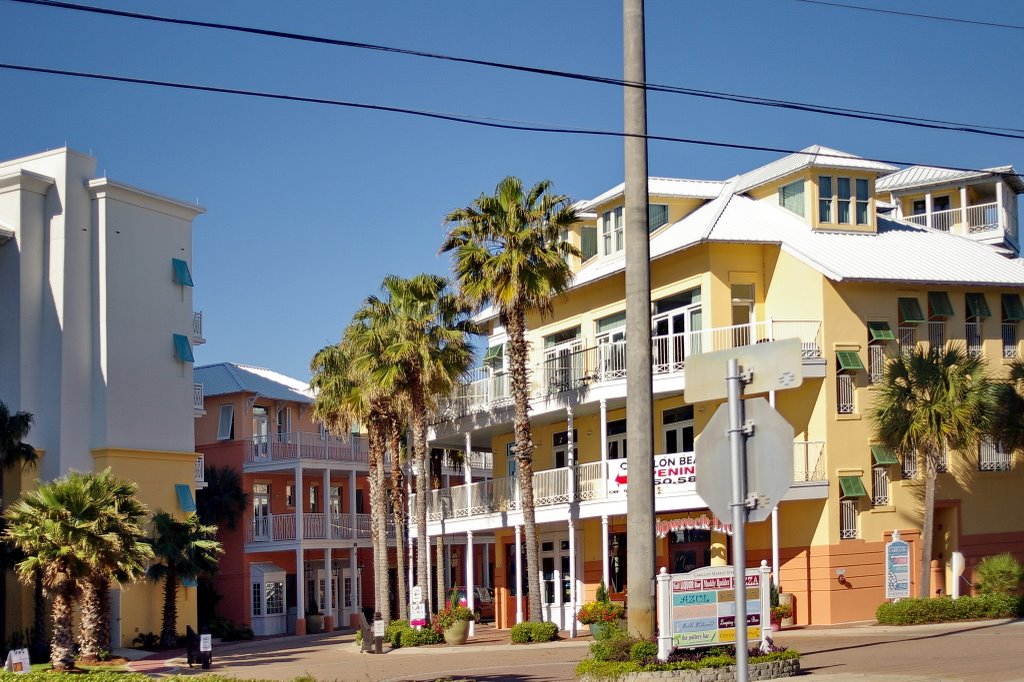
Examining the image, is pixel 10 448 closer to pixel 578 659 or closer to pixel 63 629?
pixel 63 629

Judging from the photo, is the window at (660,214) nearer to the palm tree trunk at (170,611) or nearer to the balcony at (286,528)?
the palm tree trunk at (170,611)

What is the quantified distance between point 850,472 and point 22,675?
21157 mm

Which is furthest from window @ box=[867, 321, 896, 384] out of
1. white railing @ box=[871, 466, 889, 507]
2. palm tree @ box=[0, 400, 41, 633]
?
palm tree @ box=[0, 400, 41, 633]

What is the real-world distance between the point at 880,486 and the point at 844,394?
2.59 m

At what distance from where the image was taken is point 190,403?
47.4 m

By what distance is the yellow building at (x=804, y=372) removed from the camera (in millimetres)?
33062

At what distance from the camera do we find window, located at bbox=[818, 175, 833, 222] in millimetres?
36938

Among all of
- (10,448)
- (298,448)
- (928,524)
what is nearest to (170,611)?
(10,448)

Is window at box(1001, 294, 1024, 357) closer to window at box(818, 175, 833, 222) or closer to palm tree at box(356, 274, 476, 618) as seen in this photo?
window at box(818, 175, 833, 222)

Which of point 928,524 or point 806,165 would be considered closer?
point 928,524

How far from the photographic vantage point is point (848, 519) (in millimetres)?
33062

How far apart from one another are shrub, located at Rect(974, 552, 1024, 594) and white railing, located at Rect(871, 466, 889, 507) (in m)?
2.88

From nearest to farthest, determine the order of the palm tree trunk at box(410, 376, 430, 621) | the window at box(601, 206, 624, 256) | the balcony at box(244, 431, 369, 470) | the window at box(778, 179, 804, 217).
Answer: the window at box(778, 179, 804, 217)
the palm tree trunk at box(410, 376, 430, 621)
the window at box(601, 206, 624, 256)
the balcony at box(244, 431, 369, 470)

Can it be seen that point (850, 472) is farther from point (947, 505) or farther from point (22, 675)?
point (22, 675)
